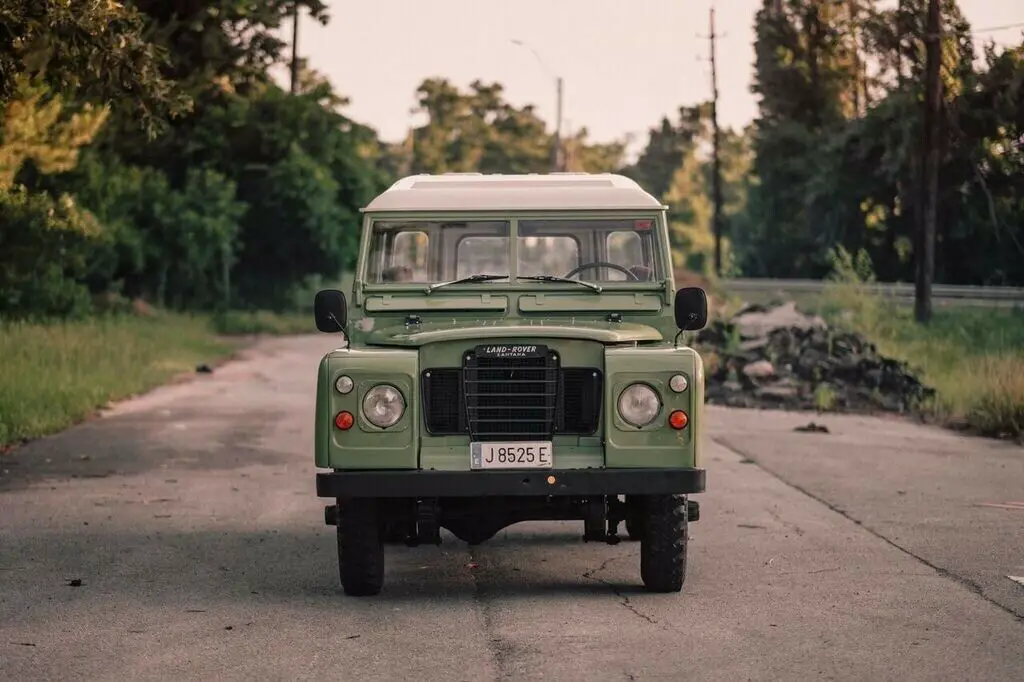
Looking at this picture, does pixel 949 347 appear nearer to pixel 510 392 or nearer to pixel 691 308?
pixel 691 308

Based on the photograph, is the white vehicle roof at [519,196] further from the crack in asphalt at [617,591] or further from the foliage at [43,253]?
the foliage at [43,253]

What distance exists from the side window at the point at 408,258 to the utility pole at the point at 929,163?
83.9 feet

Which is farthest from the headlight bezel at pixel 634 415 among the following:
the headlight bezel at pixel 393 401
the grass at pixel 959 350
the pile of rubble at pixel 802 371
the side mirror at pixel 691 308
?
the pile of rubble at pixel 802 371

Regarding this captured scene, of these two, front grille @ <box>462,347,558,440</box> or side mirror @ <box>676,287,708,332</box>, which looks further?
side mirror @ <box>676,287,708,332</box>

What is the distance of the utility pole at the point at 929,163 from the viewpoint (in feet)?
114

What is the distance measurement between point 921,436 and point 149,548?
36.9 feet

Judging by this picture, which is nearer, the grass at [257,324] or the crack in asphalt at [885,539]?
the crack in asphalt at [885,539]

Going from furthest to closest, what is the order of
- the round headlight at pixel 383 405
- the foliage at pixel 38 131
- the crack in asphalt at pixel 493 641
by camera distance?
1. the foliage at pixel 38 131
2. the round headlight at pixel 383 405
3. the crack in asphalt at pixel 493 641

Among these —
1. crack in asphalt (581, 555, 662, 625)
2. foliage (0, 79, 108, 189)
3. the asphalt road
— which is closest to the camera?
the asphalt road

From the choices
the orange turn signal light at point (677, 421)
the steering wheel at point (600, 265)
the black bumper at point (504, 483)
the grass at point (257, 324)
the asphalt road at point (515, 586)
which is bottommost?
the grass at point (257, 324)

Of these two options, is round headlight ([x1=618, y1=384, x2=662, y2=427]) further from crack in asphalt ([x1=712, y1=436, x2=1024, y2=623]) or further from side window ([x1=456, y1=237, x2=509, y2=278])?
crack in asphalt ([x1=712, y1=436, x2=1024, y2=623])

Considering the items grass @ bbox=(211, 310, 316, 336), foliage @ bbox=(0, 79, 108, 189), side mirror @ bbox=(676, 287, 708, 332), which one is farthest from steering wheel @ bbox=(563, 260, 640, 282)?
grass @ bbox=(211, 310, 316, 336)

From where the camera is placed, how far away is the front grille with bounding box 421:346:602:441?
9.57 meters

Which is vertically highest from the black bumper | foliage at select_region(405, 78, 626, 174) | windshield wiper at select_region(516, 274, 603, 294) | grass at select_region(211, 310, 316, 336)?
foliage at select_region(405, 78, 626, 174)
